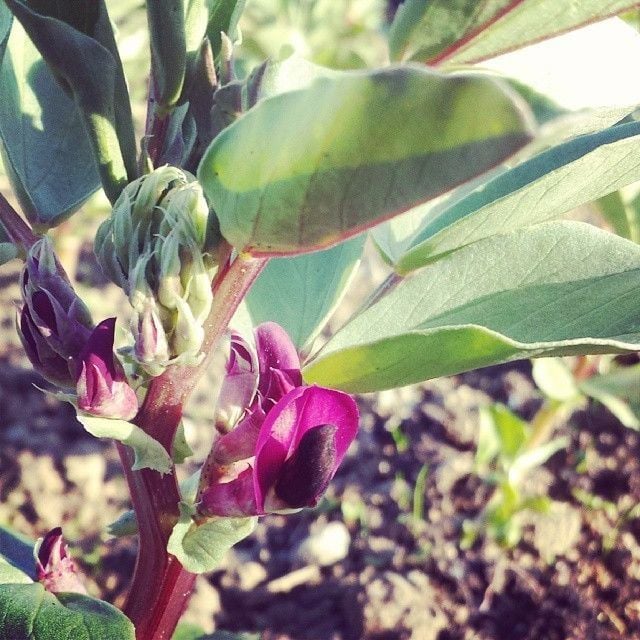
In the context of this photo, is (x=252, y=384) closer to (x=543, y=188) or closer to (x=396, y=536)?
(x=543, y=188)

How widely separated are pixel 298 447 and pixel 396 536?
113 centimetres

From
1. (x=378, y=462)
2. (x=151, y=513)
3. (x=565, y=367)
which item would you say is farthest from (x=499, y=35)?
(x=378, y=462)

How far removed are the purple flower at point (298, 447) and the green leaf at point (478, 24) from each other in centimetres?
23

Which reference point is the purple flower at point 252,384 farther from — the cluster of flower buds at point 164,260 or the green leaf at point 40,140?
the green leaf at point 40,140

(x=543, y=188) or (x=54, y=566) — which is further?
(x=54, y=566)

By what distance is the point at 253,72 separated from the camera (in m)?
0.53

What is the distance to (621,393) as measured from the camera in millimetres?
1515

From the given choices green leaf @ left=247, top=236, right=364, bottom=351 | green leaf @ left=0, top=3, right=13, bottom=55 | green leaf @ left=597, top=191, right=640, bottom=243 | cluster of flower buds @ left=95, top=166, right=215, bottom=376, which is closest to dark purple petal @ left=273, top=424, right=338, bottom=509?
cluster of flower buds @ left=95, top=166, right=215, bottom=376

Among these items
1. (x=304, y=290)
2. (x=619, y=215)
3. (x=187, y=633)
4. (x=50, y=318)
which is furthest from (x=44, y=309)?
(x=619, y=215)

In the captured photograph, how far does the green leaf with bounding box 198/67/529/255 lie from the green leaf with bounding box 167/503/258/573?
10.7 inches

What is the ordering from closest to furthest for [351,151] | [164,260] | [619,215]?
[351,151] < [164,260] < [619,215]

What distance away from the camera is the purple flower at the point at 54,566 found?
2.40ft

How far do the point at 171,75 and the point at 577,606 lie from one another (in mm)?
1263

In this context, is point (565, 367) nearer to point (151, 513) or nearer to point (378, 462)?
point (378, 462)
